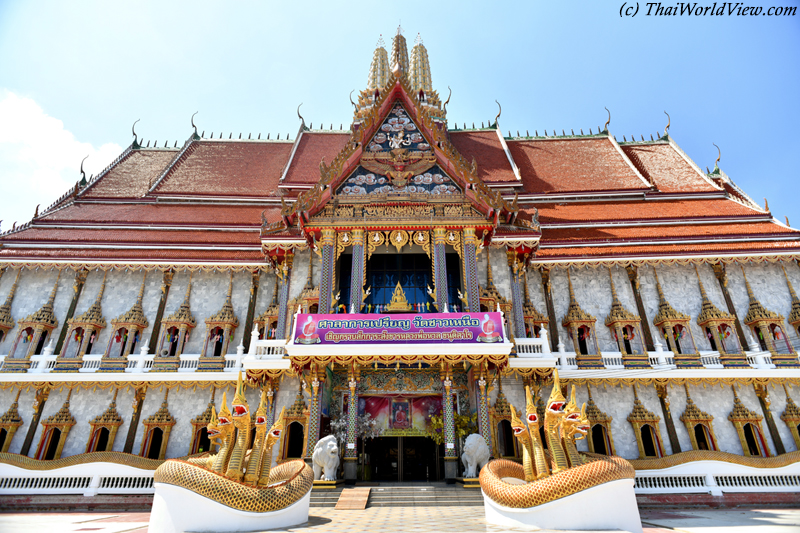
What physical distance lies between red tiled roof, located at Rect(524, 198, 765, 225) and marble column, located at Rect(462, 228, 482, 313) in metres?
4.34

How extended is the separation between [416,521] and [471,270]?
21.7ft

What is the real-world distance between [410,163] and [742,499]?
11674 mm

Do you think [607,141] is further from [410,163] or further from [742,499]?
[742,499]

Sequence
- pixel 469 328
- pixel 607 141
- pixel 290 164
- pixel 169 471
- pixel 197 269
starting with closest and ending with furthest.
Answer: pixel 169 471, pixel 469 328, pixel 197 269, pixel 290 164, pixel 607 141

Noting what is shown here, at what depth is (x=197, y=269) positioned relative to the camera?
14.5m

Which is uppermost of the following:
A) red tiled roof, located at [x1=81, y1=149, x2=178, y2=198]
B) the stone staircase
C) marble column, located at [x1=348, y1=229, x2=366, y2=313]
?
red tiled roof, located at [x1=81, y1=149, x2=178, y2=198]

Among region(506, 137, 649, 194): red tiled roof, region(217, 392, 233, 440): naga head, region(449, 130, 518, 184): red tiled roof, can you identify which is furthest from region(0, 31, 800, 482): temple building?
region(217, 392, 233, 440): naga head

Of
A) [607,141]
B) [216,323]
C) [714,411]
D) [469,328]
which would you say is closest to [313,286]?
[216,323]

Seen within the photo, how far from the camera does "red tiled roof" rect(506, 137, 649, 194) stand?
17781 mm

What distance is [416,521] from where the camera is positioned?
22.2 feet

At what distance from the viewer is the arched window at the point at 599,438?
12.2m

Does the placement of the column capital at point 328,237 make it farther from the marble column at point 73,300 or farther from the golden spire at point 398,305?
the marble column at point 73,300

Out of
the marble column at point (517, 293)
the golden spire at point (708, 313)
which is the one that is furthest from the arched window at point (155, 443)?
the golden spire at point (708, 313)

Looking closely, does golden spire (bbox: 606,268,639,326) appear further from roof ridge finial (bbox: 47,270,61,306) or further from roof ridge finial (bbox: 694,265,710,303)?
roof ridge finial (bbox: 47,270,61,306)
